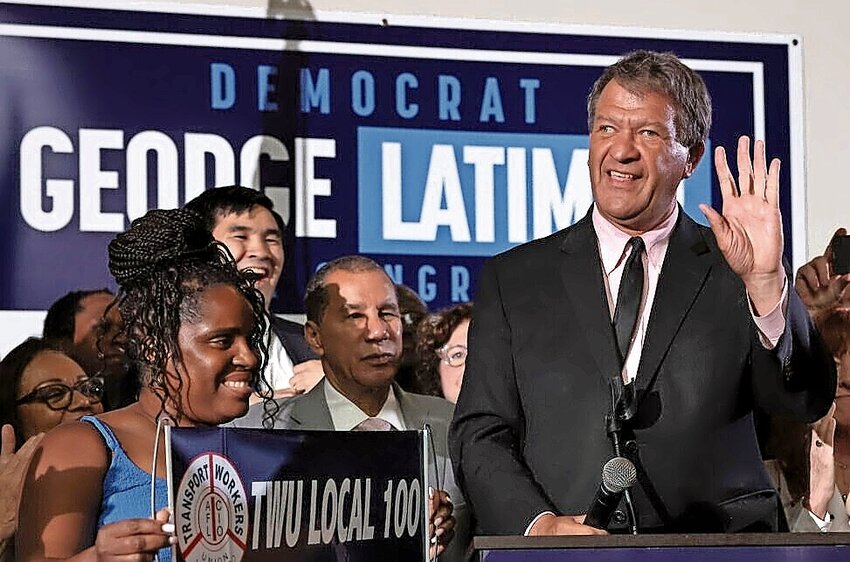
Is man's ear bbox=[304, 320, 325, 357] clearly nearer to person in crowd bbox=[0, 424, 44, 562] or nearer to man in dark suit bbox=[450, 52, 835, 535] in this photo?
person in crowd bbox=[0, 424, 44, 562]

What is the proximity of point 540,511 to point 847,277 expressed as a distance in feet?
6.54

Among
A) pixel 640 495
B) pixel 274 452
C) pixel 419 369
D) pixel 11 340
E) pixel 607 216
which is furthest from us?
pixel 419 369

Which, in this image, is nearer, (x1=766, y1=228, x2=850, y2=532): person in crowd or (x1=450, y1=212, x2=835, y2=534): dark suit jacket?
(x1=450, y1=212, x2=835, y2=534): dark suit jacket

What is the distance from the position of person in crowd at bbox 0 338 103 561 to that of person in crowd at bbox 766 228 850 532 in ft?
6.24

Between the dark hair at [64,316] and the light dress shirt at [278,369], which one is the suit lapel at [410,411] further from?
the dark hair at [64,316]

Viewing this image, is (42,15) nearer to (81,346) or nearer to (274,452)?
(81,346)

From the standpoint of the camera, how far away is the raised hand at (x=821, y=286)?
4.35m

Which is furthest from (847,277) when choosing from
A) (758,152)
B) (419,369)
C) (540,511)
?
(540,511)

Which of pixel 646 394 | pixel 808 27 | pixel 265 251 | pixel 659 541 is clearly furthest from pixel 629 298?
pixel 808 27

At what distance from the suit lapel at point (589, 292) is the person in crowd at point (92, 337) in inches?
54.0

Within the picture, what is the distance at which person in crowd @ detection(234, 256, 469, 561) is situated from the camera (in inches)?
159

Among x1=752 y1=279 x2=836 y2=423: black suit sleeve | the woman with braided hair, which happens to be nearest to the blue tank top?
the woman with braided hair

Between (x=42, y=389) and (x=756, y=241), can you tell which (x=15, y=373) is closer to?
(x=42, y=389)

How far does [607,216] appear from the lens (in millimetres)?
3158
